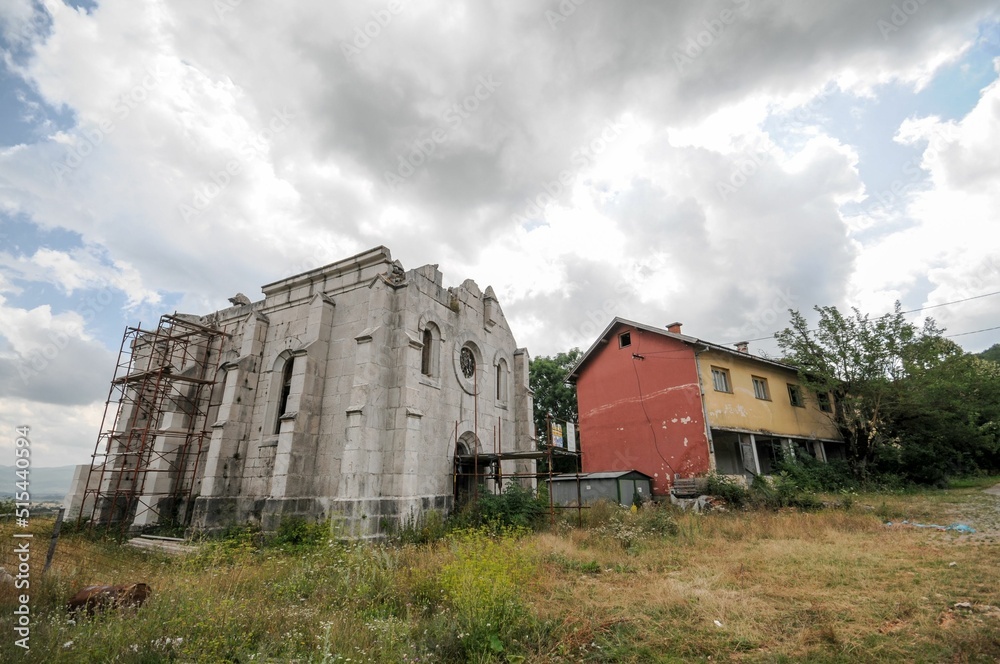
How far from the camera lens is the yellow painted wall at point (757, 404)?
1941 cm

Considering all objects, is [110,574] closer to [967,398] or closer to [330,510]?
[330,510]

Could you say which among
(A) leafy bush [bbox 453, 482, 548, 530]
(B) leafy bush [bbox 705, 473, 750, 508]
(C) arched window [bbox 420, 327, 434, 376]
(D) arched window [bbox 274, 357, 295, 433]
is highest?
(C) arched window [bbox 420, 327, 434, 376]

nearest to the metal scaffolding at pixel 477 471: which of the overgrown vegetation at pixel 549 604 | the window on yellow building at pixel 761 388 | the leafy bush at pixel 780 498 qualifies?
the overgrown vegetation at pixel 549 604

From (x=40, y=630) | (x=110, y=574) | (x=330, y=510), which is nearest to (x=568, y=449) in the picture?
(x=330, y=510)

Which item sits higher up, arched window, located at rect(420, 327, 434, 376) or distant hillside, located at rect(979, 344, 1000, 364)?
distant hillside, located at rect(979, 344, 1000, 364)

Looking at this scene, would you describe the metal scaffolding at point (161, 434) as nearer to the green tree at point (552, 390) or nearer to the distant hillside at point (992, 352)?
the green tree at point (552, 390)

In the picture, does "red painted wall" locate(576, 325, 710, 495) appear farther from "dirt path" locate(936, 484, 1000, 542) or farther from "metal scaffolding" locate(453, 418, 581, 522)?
"dirt path" locate(936, 484, 1000, 542)

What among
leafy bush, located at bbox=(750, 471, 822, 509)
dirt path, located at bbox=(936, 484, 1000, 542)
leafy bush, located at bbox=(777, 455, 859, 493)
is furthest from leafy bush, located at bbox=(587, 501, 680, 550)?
leafy bush, located at bbox=(777, 455, 859, 493)

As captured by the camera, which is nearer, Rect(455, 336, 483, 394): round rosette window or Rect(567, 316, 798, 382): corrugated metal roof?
Rect(455, 336, 483, 394): round rosette window

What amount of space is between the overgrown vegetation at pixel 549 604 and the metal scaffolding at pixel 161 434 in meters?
4.86

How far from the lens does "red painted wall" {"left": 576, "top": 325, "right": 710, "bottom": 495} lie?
18844 millimetres

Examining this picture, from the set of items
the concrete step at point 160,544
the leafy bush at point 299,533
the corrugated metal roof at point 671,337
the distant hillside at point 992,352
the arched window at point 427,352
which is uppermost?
the distant hillside at point 992,352

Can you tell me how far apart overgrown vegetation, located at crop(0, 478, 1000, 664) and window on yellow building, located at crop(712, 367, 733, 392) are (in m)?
10.1

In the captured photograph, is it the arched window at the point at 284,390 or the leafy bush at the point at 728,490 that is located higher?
the arched window at the point at 284,390
